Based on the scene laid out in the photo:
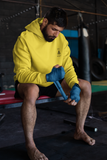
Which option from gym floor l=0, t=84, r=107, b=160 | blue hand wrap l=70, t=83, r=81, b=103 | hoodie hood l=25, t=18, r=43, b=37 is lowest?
gym floor l=0, t=84, r=107, b=160

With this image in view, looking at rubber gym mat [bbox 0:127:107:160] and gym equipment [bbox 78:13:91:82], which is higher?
gym equipment [bbox 78:13:91:82]

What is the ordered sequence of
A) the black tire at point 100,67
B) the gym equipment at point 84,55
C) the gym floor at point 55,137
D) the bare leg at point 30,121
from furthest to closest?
the black tire at point 100,67 < the gym equipment at point 84,55 < the gym floor at point 55,137 < the bare leg at point 30,121

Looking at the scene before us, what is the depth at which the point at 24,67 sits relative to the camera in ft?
4.79

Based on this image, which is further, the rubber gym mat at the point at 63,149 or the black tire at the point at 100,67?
the black tire at the point at 100,67

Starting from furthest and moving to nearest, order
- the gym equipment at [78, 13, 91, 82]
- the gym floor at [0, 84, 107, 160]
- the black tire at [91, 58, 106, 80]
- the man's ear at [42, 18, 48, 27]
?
the black tire at [91, 58, 106, 80] < the gym equipment at [78, 13, 91, 82] < the man's ear at [42, 18, 48, 27] < the gym floor at [0, 84, 107, 160]

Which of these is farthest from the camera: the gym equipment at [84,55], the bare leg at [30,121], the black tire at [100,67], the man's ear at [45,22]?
the black tire at [100,67]

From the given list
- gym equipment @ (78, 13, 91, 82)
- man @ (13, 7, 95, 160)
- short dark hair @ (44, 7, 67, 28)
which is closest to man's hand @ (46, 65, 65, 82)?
man @ (13, 7, 95, 160)

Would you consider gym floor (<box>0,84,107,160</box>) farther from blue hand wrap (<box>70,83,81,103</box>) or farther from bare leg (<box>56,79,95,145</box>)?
blue hand wrap (<box>70,83,81,103</box>)

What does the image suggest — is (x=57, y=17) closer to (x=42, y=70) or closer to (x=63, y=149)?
(x=42, y=70)

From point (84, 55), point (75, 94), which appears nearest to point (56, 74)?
point (75, 94)

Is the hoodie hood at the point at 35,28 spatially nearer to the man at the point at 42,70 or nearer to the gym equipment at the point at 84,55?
the man at the point at 42,70

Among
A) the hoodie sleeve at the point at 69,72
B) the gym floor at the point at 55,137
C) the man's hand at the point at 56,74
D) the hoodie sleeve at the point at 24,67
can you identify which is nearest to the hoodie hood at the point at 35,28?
the hoodie sleeve at the point at 24,67

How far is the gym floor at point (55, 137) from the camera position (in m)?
1.41

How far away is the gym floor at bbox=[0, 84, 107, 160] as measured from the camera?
1414mm
